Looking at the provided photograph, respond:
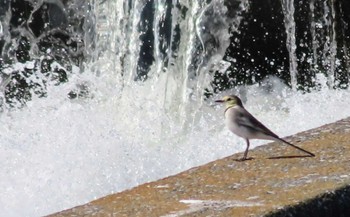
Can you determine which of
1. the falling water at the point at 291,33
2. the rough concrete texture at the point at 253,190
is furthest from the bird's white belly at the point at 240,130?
the falling water at the point at 291,33

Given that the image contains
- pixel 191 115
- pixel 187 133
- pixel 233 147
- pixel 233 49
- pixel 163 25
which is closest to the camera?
pixel 233 147

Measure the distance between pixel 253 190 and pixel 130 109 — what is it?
4656 millimetres

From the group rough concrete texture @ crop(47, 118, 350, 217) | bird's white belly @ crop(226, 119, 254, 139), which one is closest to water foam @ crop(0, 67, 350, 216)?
bird's white belly @ crop(226, 119, 254, 139)

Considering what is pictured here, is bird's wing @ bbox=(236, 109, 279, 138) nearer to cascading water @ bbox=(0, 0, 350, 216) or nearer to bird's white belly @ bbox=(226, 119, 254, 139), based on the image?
bird's white belly @ bbox=(226, 119, 254, 139)

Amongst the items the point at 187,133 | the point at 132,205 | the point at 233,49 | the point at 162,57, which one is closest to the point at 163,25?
the point at 162,57

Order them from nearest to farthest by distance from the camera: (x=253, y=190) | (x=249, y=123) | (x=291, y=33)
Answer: (x=253, y=190) → (x=249, y=123) → (x=291, y=33)

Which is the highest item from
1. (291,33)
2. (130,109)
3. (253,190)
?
(253,190)

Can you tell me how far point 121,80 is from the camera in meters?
9.75

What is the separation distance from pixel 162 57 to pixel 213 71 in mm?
722

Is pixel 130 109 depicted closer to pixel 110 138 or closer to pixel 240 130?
pixel 110 138

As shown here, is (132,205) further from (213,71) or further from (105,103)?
(213,71)

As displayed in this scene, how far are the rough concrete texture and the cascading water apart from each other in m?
1.60

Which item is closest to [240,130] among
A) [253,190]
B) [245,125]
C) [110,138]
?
[245,125]

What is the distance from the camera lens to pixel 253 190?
13.2 feet
